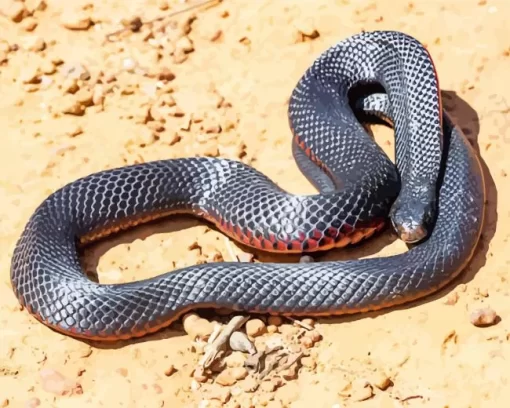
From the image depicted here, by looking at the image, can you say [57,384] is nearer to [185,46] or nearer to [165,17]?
[185,46]

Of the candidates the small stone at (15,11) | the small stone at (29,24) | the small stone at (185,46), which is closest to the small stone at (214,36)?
the small stone at (185,46)

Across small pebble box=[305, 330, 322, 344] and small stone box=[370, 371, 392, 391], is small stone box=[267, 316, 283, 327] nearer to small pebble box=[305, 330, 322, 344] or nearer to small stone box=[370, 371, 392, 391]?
small pebble box=[305, 330, 322, 344]

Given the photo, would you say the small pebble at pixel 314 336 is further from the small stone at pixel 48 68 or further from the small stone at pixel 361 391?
the small stone at pixel 48 68

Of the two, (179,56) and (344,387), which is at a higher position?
(179,56)

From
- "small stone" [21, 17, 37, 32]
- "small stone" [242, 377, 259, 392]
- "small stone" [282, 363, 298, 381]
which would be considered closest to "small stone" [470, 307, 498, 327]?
"small stone" [282, 363, 298, 381]

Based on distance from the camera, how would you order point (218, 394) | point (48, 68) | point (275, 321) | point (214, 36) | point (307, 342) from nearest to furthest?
1. point (218, 394)
2. point (307, 342)
3. point (275, 321)
4. point (48, 68)
5. point (214, 36)

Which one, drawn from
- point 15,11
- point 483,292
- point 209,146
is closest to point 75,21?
point 15,11
